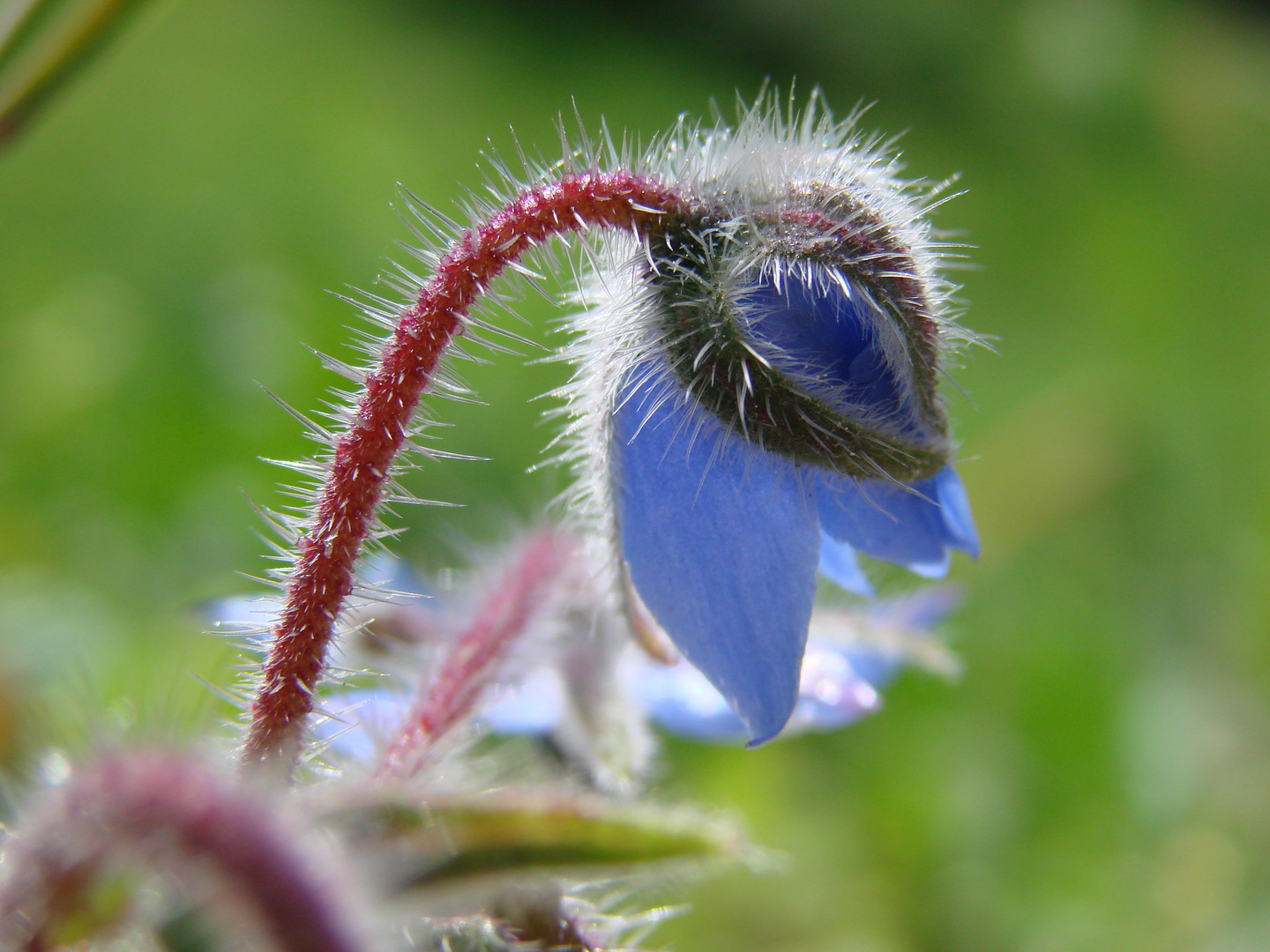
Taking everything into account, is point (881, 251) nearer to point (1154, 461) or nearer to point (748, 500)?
point (748, 500)

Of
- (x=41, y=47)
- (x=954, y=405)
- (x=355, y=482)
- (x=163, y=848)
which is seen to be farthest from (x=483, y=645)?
(x=954, y=405)

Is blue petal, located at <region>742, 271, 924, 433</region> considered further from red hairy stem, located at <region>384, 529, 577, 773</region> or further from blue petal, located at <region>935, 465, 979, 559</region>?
red hairy stem, located at <region>384, 529, 577, 773</region>

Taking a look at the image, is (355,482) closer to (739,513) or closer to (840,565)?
(739,513)

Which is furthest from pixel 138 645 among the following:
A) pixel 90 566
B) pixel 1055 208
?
pixel 1055 208

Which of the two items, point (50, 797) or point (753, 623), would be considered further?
point (753, 623)

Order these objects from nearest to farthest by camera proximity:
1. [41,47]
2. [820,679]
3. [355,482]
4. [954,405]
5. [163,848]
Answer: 1. [163,848]
2. [355,482]
3. [41,47]
4. [820,679]
5. [954,405]

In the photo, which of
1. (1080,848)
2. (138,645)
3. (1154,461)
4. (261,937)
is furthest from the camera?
(1154,461)
